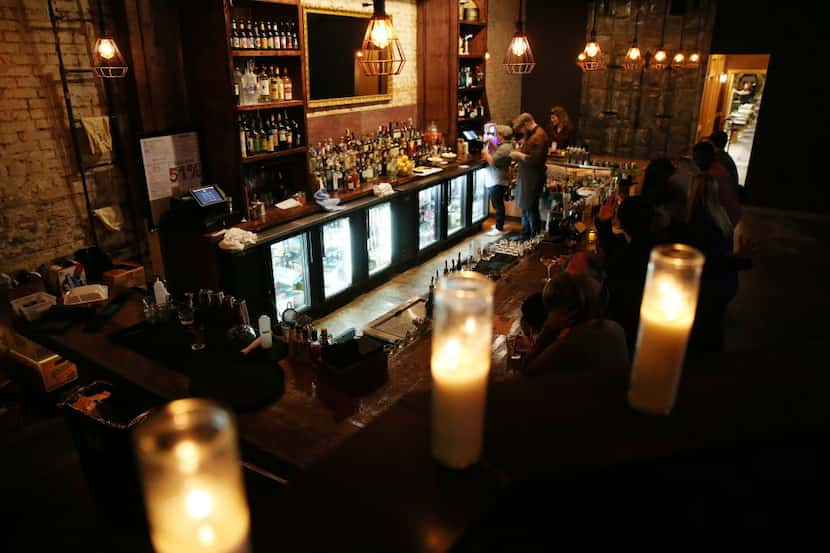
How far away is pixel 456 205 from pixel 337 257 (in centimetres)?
254

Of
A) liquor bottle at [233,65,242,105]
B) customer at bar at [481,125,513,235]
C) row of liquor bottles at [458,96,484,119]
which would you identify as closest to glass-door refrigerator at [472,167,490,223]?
customer at bar at [481,125,513,235]

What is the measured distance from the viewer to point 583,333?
2.23 m

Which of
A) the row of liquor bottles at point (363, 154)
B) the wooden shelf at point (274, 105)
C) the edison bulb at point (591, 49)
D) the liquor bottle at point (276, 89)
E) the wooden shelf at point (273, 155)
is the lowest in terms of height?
the row of liquor bottles at point (363, 154)

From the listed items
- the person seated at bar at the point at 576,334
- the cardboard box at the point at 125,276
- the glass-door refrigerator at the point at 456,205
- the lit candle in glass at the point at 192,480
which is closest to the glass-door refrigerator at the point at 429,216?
the glass-door refrigerator at the point at 456,205

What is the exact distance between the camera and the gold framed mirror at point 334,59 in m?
5.83

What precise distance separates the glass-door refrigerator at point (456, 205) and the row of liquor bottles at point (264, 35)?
296 centimetres

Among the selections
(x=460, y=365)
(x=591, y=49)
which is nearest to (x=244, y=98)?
(x=460, y=365)

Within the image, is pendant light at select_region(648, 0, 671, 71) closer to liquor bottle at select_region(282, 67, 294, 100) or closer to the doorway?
the doorway

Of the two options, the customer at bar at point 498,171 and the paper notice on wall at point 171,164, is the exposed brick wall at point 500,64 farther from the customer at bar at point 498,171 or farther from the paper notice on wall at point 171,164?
the paper notice on wall at point 171,164

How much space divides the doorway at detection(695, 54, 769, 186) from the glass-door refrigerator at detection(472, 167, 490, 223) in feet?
14.8

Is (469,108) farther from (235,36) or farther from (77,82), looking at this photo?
(77,82)

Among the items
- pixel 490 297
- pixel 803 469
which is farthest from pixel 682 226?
pixel 490 297

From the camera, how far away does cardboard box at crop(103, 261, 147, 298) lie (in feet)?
14.6

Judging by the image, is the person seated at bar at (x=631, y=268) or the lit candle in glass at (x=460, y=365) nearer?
the lit candle in glass at (x=460, y=365)
